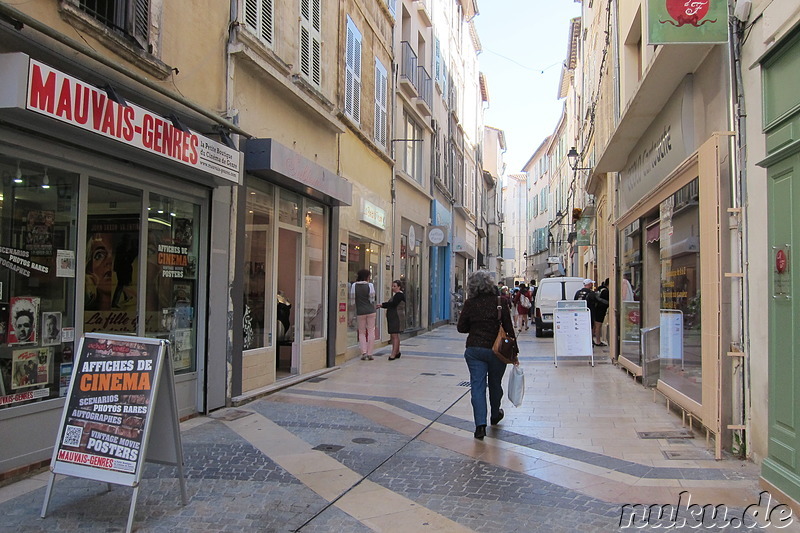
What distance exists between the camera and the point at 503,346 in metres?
6.52

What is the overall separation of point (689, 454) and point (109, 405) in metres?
4.98

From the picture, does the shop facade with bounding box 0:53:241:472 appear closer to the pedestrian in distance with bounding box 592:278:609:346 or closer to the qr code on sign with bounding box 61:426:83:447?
the qr code on sign with bounding box 61:426:83:447

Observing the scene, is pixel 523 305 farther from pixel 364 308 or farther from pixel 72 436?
pixel 72 436

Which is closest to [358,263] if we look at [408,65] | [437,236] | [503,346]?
[408,65]

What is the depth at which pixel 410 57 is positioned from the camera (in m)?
17.5

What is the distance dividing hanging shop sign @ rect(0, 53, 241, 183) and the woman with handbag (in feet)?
10.2

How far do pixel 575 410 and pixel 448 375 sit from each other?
328 cm

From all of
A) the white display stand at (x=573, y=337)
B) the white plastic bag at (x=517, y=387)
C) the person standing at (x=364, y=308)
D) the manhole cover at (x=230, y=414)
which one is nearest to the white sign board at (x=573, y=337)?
the white display stand at (x=573, y=337)

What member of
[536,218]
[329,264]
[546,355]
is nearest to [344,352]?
[329,264]

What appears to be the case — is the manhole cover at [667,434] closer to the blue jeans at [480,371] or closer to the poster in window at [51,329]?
the blue jeans at [480,371]

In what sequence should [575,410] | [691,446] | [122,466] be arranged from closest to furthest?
[122,466]
[691,446]
[575,410]

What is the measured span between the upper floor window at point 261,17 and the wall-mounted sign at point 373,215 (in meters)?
4.93

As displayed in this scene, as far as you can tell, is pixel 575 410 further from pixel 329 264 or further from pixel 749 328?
pixel 329 264

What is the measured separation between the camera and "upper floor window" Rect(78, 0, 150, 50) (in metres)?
5.72
